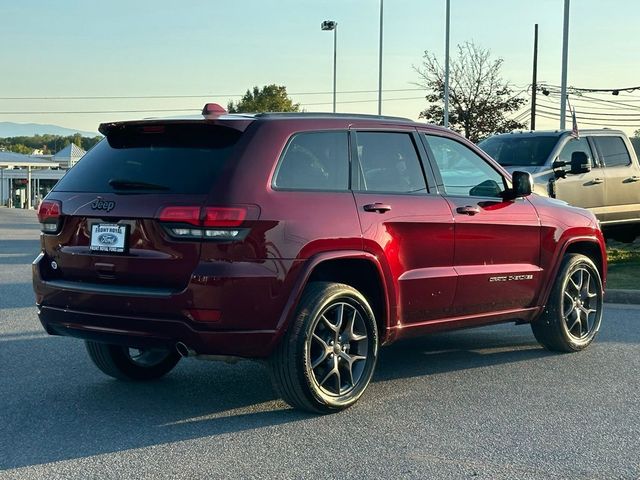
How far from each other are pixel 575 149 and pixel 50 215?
10.3 metres

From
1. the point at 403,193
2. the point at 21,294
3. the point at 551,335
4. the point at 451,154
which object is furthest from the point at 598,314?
the point at 21,294

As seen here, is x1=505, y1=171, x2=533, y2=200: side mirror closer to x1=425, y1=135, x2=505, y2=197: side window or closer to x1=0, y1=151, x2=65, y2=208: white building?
x1=425, y1=135, x2=505, y2=197: side window

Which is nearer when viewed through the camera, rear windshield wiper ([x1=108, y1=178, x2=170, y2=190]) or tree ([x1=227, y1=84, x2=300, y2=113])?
rear windshield wiper ([x1=108, y1=178, x2=170, y2=190])

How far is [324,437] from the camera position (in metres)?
5.05

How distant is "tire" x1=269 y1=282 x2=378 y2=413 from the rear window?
3.17ft

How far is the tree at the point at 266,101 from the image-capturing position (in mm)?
75500

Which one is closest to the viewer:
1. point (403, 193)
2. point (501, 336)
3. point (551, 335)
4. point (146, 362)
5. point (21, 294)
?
point (403, 193)

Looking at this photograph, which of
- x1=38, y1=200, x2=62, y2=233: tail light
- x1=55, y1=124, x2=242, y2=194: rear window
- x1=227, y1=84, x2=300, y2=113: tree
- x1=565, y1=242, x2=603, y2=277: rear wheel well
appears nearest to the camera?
x1=55, y1=124, x2=242, y2=194: rear window

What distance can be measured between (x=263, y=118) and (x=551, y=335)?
3304 millimetres

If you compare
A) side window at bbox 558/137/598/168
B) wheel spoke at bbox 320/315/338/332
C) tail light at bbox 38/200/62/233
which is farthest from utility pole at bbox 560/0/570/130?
tail light at bbox 38/200/62/233

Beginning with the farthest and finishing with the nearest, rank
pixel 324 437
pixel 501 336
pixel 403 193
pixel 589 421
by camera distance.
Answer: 1. pixel 501 336
2. pixel 403 193
3. pixel 589 421
4. pixel 324 437

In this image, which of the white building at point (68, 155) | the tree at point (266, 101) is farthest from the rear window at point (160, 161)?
the white building at point (68, 155)

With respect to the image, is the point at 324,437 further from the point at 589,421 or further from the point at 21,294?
the point at 21,294

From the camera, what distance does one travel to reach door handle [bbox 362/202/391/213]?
575 centimetres
